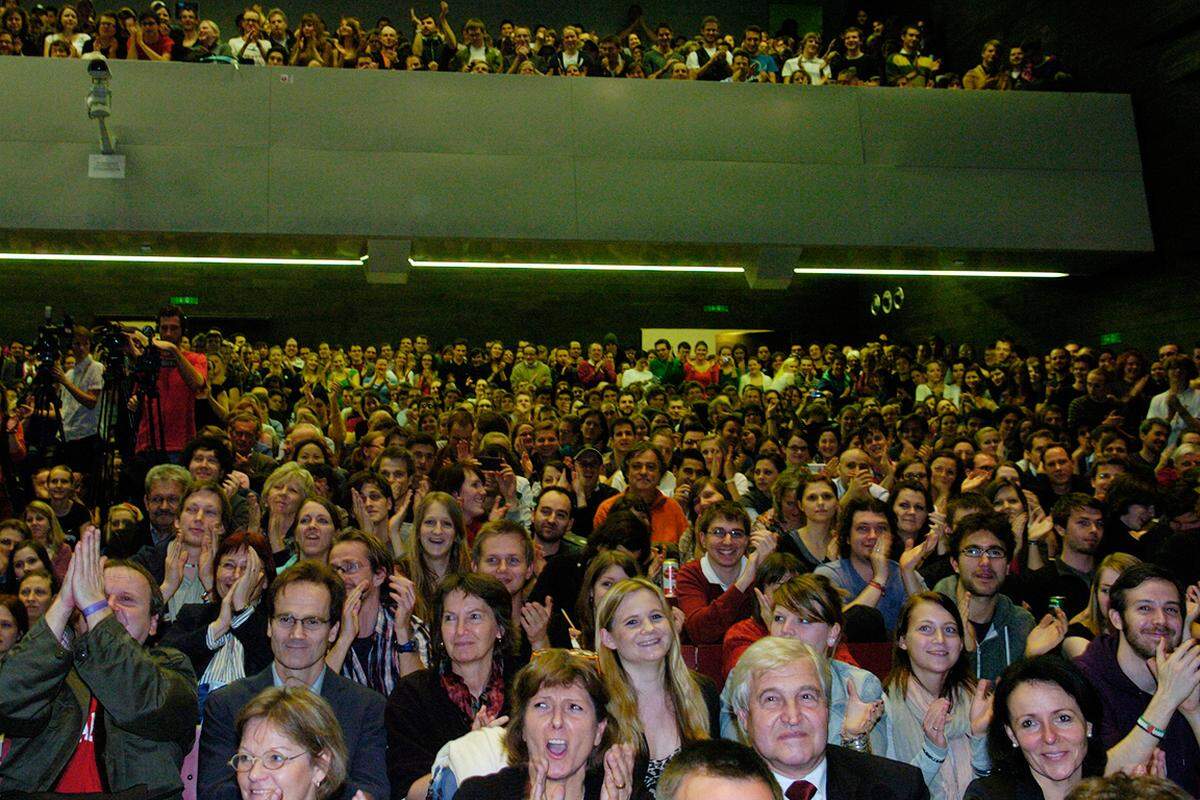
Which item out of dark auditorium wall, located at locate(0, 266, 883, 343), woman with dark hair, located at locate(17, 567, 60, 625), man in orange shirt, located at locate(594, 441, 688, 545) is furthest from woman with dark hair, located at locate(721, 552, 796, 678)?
dark auditorium wall, located at locate(0, 266, 883, 343)

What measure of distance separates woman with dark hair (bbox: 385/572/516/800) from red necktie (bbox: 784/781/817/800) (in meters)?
0.90

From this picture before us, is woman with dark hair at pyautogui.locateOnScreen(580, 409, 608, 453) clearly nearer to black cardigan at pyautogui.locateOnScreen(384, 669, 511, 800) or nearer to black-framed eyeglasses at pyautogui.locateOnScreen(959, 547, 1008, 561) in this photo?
black-framed eyeglasses at pyautogui.locateOnScreen(959, 547, 1008, 561)

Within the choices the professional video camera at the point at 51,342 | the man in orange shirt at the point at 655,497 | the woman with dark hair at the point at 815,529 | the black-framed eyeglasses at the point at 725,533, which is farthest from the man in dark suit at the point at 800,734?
the professional video camera at the point at 51,342

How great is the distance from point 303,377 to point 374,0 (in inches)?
282

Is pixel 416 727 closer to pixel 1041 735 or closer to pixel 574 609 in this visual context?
pixel 574 609

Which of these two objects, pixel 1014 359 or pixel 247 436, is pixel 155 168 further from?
pixel 1014 359

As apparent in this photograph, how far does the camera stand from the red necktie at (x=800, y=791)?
2.70 meters

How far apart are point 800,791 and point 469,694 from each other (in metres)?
1.15

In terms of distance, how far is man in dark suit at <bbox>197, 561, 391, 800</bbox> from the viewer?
10.4 feet

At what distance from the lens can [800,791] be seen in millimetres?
2703

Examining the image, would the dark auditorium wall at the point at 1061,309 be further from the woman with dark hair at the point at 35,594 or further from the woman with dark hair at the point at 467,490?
the woman with dark hair at the point at 35,594

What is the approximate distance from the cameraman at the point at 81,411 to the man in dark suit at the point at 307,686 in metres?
4.28

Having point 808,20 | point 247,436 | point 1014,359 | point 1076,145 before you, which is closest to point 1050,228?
point 1076,145

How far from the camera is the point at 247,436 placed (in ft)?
22.1
